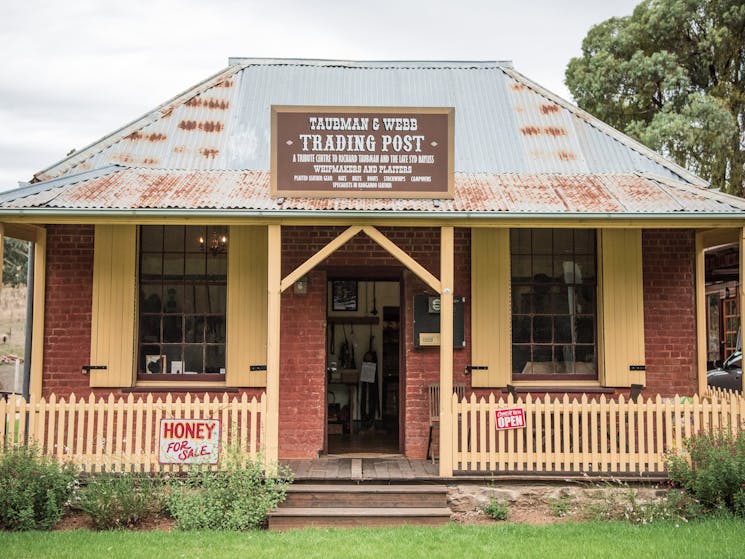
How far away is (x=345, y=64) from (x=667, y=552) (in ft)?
30.7

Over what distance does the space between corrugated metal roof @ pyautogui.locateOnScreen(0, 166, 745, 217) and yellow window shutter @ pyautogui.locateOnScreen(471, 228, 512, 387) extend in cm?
82

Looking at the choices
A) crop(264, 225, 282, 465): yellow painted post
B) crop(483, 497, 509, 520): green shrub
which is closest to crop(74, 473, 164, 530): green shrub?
crop(264, 225, 282, 465): yellow painted post

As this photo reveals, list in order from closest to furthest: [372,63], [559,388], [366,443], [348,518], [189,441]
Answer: [348,518]
[189,441]
[559,388]
[366,443]
[372,63]

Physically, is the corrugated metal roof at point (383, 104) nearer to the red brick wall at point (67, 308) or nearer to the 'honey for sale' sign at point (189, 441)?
the red brick wall at point (67, 308)

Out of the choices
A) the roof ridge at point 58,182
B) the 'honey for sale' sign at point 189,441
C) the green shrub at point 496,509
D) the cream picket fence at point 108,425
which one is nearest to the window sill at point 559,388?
the green shrub at point 496,509

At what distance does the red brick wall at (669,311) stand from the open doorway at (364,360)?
422 centimetres

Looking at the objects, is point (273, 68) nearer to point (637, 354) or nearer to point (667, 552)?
point (637, 354)

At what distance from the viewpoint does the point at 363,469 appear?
30.3ft

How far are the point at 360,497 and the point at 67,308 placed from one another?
471 centimetres

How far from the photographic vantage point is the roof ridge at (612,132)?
35.3 ft

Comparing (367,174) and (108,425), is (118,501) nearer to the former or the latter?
(108,425)

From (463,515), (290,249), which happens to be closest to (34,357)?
(290,249)

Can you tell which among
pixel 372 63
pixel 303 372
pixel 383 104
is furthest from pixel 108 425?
pixel 372 63

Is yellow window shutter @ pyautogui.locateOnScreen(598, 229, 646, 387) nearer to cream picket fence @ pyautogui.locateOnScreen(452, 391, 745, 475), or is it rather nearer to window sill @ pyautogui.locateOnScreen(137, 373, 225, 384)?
cream picket fence @ pyautogui.locateOnScreen(452, 391, 745, 475)
